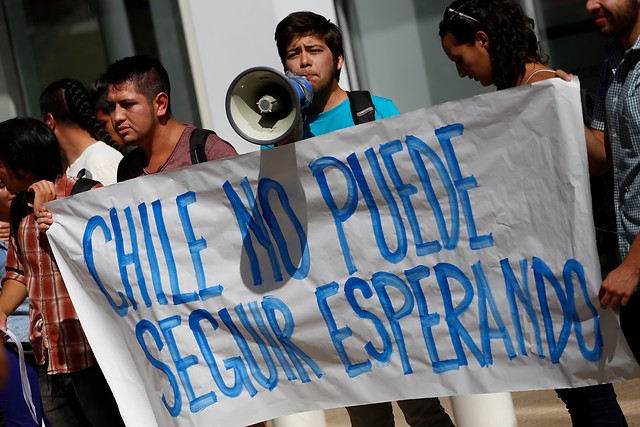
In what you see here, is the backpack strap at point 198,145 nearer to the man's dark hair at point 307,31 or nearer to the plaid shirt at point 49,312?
the man's dark hair at point 307,31

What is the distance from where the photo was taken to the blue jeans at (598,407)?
11.1 ft

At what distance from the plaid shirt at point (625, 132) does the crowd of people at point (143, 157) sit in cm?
12

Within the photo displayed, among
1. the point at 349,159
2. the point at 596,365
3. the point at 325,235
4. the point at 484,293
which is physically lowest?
the point at 596,365

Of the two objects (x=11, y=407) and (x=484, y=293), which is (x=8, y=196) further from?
(x=484, y=293)

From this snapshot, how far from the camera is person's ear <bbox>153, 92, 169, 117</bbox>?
4.16 m

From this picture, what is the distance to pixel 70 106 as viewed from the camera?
5020mm

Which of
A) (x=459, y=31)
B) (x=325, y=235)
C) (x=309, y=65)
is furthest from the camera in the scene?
(x=309, y=65)

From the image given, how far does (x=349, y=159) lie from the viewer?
363cm

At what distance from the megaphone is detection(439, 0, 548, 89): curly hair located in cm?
A: 56

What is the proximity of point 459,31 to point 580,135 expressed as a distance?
49cm

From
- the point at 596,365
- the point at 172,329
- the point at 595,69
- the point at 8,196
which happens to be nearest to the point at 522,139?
the point at 596,365

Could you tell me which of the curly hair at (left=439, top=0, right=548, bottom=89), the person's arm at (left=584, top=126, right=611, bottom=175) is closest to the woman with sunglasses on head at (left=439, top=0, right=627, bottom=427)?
the curly hair at (left=439, top=0, right=548, bottom=89)

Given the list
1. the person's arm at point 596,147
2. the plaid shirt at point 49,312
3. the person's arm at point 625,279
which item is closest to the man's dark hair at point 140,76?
the plaid shirt at point 49,312

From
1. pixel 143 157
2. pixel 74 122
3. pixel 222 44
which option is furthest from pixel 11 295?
pixel 222 44
